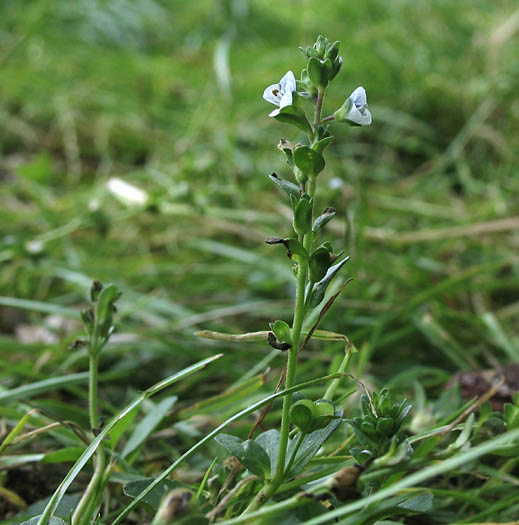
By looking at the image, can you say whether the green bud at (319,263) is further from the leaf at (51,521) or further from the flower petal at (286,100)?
the leaf at (51,521)

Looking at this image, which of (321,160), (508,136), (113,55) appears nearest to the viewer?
(321,160)

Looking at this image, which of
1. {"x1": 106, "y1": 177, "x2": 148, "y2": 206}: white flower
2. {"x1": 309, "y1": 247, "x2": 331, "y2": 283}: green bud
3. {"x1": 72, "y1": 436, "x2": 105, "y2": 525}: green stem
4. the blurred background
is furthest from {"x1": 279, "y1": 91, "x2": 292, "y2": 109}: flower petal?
{"x1": 106, "y1": 177, "x2": 148, "y2": 206}: white flower

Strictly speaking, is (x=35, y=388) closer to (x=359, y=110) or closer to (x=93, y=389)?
(x=93, y=389)

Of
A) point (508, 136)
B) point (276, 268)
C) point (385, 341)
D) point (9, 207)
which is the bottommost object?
point (385, 341)

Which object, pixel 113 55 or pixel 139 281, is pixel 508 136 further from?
pixel 113 55

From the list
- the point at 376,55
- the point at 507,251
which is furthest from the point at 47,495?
the point at 376,55

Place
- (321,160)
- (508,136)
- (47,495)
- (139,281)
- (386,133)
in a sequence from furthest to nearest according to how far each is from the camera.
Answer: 1. (386,133)
2. (508,136)
3. (139,281)
4. (47,495)
5. (321,160)

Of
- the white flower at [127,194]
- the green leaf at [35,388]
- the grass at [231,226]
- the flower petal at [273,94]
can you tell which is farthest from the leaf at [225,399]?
the white flower at [127,194]
